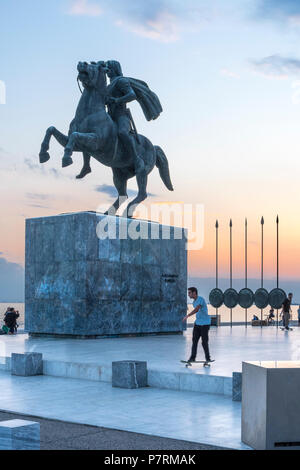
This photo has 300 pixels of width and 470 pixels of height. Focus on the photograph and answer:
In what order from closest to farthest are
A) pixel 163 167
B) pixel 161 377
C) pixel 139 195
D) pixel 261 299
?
pixel 161 377
pixel 139 195
pixel 163 167
pixel 261 299

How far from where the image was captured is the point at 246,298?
1166 inches

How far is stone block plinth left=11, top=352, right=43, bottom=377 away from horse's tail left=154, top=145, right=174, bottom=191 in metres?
11.2

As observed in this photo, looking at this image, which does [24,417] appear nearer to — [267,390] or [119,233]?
[267,390]

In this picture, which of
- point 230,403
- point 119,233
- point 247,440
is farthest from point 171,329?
point 247,440

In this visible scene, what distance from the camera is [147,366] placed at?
41.4 ft

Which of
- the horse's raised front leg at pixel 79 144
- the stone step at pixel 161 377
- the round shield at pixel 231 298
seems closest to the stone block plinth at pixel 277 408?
the stone step at pixel 161 377

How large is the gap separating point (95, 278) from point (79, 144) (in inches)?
150

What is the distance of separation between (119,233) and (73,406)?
10.5 m

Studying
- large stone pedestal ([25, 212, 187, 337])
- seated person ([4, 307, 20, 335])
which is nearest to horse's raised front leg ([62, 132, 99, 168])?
large stone pedestal ([25, 212, 187, 337])

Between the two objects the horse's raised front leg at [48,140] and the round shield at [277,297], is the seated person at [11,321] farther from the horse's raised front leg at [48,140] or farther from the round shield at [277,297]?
the round shield at [277,297]

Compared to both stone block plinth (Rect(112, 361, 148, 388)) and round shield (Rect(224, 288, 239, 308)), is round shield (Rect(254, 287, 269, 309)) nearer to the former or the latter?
round shield (Rect(224, 288, 239, 308))

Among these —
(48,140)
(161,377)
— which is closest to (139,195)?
(48,140)

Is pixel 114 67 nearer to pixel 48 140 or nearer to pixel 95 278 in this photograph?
pixel 48 140

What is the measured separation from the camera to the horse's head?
1948 centimetres
